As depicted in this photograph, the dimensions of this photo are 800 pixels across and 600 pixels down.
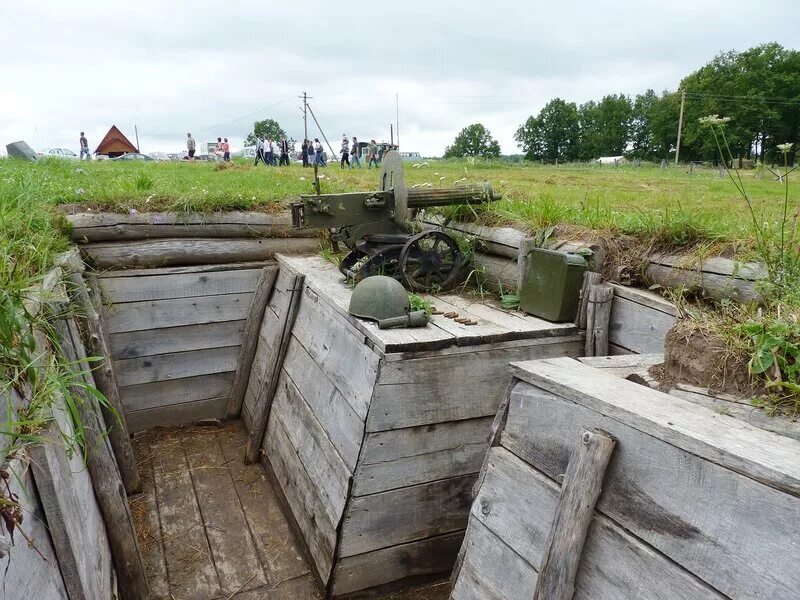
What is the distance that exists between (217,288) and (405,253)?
2124 mm

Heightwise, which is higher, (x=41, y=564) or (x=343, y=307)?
(x=343, y=307)

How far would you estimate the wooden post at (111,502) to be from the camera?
299cm

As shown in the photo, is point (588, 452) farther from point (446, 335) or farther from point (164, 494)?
point (164, 494)

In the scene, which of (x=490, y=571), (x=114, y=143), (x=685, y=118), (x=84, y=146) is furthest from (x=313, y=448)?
(x=685, y=118)

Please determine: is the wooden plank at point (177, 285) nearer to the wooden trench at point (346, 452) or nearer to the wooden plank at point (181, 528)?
the wooden trench at point (346, 452)

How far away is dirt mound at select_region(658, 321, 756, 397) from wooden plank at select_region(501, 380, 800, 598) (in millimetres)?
218

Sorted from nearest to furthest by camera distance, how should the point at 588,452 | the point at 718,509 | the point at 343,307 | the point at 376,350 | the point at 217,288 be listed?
the point at 718,509, the point at 588,452, the point at 376,350, the point at 343,307, the point at 217,288

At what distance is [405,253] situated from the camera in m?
3.73

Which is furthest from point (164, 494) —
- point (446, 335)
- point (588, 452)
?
point (588, 452)

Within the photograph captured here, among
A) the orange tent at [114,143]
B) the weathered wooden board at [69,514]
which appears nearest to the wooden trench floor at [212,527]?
the weathered wooden board at [69,514]

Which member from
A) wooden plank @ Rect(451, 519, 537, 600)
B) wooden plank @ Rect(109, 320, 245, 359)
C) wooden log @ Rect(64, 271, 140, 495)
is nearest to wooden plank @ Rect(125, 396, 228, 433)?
wooden plank @ Rect(109, 320, 245, 359)

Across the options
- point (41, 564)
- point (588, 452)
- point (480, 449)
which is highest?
point (588, 452)

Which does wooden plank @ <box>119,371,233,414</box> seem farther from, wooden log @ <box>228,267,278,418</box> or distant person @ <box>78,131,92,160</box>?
distant person @ <box>78,131,92,160</box>

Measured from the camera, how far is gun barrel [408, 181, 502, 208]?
4.08 metres
